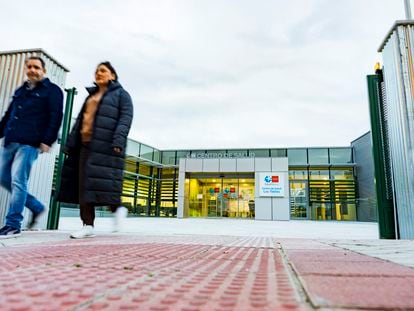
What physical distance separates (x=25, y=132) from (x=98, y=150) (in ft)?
3.09

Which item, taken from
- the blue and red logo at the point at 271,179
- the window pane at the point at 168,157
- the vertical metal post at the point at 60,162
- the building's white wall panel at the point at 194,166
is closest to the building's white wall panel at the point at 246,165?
the blue and red logo at the point at 271,179

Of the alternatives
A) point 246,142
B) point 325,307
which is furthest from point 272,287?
point 246,142

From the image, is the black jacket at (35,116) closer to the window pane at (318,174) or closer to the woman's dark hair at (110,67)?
the woman's dark hair at (110,67)

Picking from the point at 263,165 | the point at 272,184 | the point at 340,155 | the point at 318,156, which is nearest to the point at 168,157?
the point at 263,165

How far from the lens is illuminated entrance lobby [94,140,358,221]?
781 inches

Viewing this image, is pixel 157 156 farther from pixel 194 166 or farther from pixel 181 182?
pixel 194 166

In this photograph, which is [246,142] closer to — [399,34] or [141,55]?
[141,55]

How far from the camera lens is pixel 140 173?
2106 centimetres

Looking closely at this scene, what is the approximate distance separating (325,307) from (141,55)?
20287 millimetres

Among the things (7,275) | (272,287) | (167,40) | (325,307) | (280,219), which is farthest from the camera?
(280,219)

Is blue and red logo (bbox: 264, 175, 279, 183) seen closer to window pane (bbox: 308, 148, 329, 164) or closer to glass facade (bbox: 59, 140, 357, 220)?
glass facade (bbox: 59, 140, 357, 220)

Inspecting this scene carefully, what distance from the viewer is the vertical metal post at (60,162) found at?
488 centimetres

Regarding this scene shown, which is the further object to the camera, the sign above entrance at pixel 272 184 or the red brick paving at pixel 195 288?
the sign above entrance at pixel 272 184

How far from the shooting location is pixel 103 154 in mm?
3498
